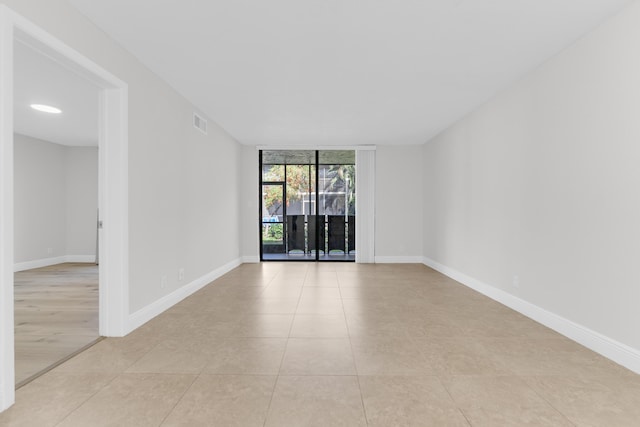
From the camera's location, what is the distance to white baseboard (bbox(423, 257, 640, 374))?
7.67ft

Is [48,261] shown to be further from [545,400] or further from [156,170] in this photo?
[545,400]

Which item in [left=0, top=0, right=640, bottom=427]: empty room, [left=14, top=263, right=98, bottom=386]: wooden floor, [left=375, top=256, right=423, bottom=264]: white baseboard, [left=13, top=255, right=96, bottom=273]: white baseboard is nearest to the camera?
[left=0, top=0, right=640, bottom=427]: empty room

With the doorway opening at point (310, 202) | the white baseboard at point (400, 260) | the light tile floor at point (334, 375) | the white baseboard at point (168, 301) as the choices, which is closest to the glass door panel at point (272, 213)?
the doorway opening at point (310, 202)

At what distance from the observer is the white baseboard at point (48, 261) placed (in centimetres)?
651

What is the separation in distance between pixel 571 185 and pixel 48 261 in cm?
914

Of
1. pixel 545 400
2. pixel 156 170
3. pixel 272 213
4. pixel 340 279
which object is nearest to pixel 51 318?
pixel 156 170

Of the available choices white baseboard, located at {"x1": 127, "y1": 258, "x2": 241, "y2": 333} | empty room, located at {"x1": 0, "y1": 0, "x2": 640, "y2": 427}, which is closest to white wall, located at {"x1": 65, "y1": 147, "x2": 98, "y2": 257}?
empty room, located at {"x1": 0, "y1": 0, "x2": 640, "y2": 427}

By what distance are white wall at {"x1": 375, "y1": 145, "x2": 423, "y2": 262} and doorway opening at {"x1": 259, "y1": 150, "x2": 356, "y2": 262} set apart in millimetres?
687

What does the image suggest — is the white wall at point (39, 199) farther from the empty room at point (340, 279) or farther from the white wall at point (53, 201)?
the empty room at point (340, 279)

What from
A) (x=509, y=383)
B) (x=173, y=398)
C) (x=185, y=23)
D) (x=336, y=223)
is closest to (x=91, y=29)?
(x=185, y=23)

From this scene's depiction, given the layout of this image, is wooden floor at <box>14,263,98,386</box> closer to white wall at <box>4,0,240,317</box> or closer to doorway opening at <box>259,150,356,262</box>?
white wall at <box>4,0,240,317</box>

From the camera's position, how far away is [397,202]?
7301mm

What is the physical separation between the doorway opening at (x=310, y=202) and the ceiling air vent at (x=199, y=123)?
255 centimetres

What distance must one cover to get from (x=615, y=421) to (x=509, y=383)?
1.67 ft
